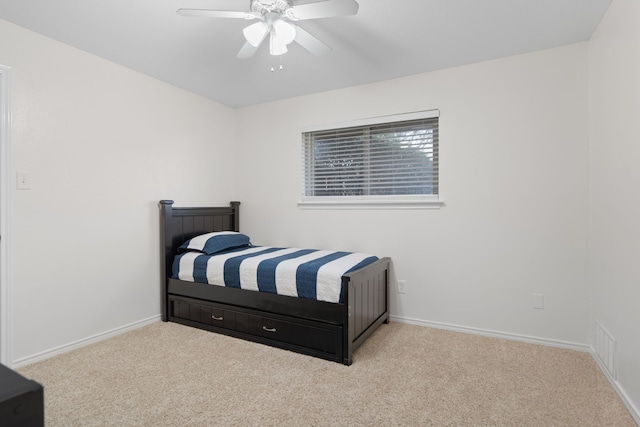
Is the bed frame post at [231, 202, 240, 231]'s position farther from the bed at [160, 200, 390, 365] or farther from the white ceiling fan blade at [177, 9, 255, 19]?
the white ceiling fan blade at [177, 9, 255, 19]

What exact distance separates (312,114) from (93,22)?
200cm

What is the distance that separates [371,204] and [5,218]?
2.79 metres

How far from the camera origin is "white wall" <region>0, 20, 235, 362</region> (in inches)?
91.2

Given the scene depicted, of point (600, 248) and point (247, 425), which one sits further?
point (600, 248)

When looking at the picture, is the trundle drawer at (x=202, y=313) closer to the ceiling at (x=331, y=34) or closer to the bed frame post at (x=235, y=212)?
the bed frame post at (x=235, y=212)

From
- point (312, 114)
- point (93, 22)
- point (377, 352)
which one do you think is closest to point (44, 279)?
point (93, 22)

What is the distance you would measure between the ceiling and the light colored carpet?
7.52 feet

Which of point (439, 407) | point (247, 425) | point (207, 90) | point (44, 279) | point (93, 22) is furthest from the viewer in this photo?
point (207, 90)

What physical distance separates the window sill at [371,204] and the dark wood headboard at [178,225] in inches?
38.2

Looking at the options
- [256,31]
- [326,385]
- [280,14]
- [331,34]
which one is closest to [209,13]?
[256,31]

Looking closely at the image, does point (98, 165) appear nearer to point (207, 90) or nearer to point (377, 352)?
point (207, 90)

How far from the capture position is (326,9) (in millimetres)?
1762

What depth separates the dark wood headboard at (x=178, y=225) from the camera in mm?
3221

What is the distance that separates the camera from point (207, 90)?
11.5ft
